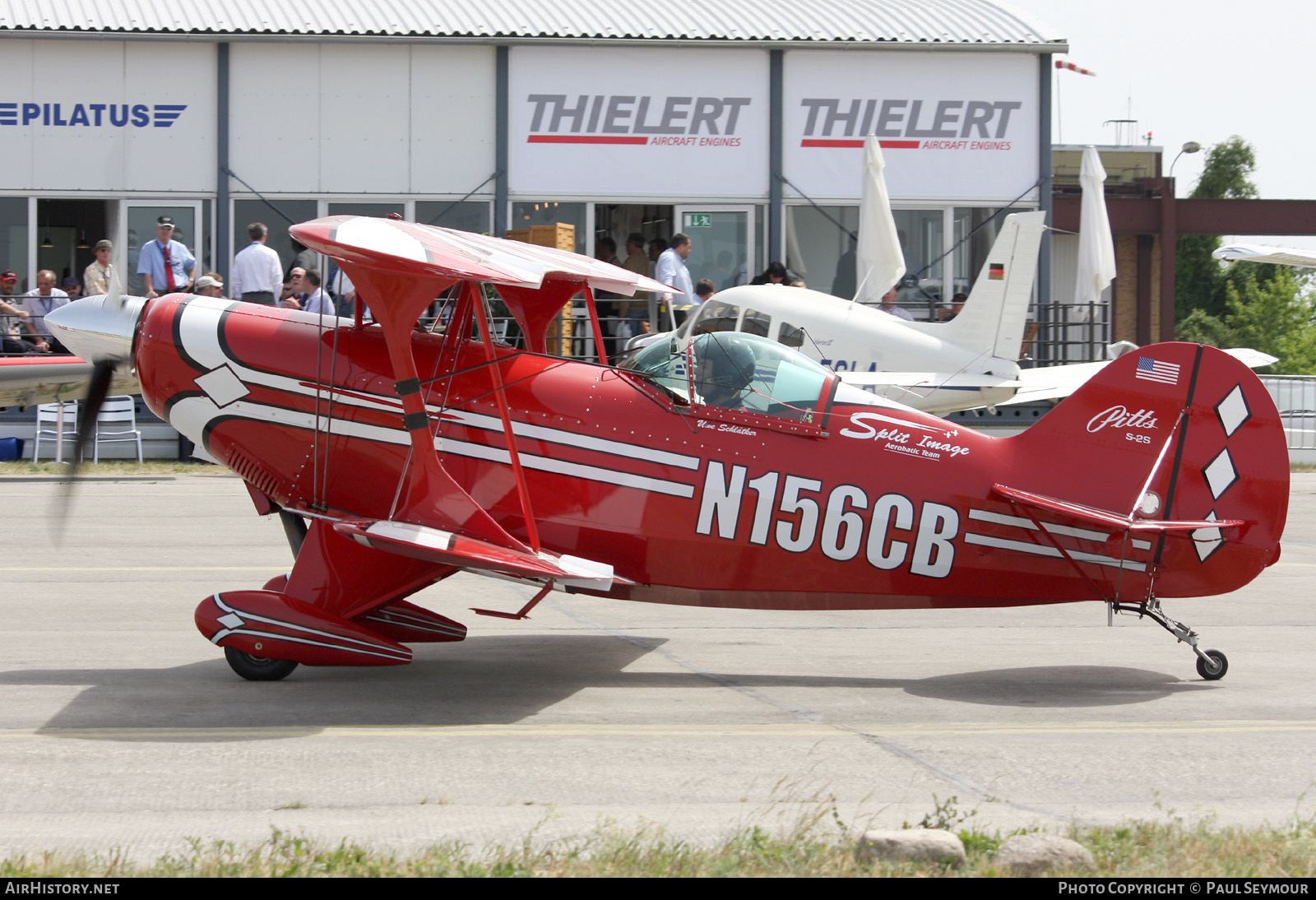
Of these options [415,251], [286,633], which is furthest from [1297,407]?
[286,633]

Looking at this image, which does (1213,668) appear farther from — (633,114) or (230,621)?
(633,114)

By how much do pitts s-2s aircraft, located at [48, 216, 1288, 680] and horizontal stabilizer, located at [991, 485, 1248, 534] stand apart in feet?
0.05

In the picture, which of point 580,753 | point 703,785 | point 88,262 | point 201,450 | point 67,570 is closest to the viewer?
point 703,785

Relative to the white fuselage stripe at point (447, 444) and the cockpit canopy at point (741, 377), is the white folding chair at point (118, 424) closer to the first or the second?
the white fuselage stripe at point (447, 444)

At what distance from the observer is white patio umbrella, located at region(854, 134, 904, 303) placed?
20344 millimetres

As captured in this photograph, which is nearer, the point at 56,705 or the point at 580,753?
the point at 580,753

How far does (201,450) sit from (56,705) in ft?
6.33

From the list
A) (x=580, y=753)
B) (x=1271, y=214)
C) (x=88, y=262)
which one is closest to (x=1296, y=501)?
(x=580, y=753)

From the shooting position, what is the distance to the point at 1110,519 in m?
7.36

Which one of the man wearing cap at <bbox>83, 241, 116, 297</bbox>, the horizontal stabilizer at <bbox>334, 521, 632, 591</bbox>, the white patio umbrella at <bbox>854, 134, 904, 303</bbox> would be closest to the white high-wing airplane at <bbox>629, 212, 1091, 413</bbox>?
the white patio umbrella at <bbox>854, 134, 904, 303</bbox>

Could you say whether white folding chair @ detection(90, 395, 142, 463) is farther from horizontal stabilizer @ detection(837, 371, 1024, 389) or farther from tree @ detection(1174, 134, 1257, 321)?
tree @ detection(1174, 134, 1257, 321)

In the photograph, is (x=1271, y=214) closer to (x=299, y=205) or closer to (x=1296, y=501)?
(x=1296, y=501)

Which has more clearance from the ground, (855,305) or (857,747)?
(855,305)

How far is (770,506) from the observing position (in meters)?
7.53
